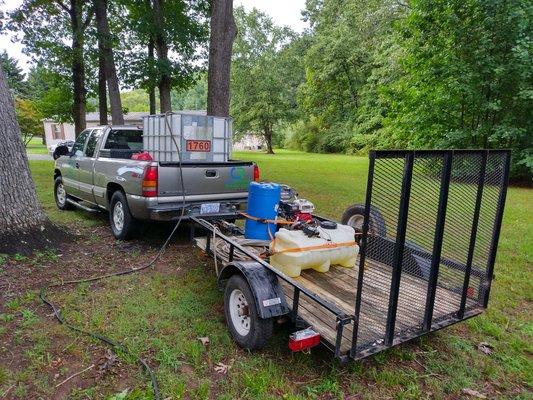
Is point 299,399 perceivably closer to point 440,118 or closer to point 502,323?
point 502,323

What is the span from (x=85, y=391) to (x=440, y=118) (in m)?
15.1

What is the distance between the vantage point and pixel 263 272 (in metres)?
3.03

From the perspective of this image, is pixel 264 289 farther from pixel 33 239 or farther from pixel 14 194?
pixel 14 194

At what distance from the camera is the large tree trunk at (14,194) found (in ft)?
15.5

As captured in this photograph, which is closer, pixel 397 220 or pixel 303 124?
pixel 397 220

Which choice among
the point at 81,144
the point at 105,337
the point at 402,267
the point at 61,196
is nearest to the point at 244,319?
the point at 105,337

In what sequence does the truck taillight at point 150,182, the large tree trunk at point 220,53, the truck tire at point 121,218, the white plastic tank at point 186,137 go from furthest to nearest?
the large tree trunk at point 220,53 → the white plastic tank at point 186,137 → the truck tire at point 121,218 → the truck taillight at point 150,182

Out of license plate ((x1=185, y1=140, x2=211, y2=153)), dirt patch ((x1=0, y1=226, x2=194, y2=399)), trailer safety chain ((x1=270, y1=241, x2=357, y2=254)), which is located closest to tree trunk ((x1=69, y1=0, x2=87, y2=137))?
license plate ((x1=185, y1=140, x2=211, y2=153))

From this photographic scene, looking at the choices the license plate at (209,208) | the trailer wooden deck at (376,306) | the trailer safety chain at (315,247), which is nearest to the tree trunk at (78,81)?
the license plate at (209,208)

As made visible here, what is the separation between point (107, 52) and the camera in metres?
12.3

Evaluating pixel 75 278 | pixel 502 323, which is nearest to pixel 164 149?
pixel 75 278

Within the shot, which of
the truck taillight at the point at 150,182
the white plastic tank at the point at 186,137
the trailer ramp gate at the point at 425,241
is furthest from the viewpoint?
the white plastic tank at the point at 186,137

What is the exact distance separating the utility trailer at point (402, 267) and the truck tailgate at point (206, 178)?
7.13 feet

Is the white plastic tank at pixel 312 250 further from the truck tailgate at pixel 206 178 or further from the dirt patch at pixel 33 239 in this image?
the dirt patch at pixel 33 239
